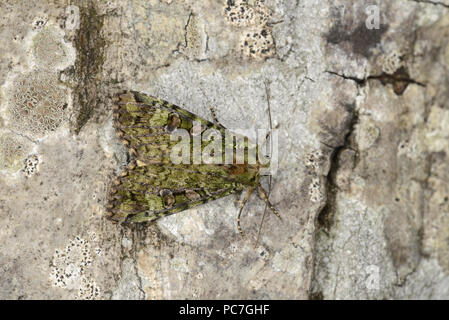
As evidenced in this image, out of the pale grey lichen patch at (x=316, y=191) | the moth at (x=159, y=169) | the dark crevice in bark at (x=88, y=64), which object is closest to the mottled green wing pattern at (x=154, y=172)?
the moth at (x=159, y=169)

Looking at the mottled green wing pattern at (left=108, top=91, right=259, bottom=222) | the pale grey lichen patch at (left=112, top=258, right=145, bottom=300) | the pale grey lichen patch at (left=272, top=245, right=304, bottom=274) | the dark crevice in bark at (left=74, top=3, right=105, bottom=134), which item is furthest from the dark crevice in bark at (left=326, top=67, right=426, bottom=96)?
the pale grey lichen patch at (left=112, top=258, right=145, bottom=300)

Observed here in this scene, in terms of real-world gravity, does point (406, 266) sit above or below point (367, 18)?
below

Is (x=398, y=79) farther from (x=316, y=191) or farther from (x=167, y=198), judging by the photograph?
(x=167, y=198)

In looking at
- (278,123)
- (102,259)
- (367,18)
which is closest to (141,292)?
(102,259)

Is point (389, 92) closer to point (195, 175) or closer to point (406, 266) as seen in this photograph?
point (406, 266)

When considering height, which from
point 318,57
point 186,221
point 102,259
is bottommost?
point 102,259

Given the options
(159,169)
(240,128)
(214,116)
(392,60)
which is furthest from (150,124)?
(392,60)

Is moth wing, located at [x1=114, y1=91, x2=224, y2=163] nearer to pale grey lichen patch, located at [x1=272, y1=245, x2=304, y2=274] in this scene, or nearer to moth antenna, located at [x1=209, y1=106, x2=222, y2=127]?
moth antenna, located at [x1=209, y1=106, x2=222, y2=127]
